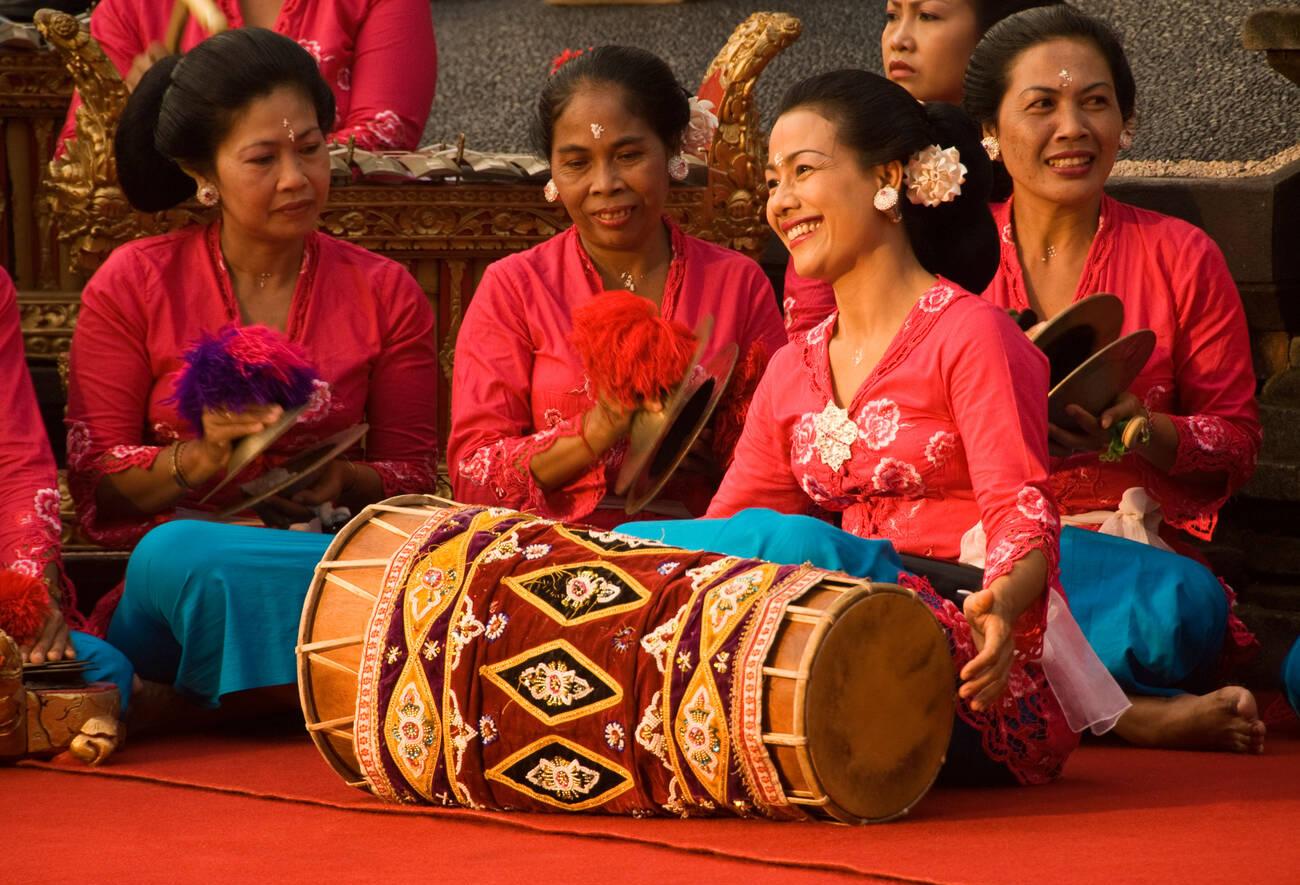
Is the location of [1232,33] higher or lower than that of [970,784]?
higher

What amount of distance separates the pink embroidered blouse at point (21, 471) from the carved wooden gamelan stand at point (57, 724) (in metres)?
0.27

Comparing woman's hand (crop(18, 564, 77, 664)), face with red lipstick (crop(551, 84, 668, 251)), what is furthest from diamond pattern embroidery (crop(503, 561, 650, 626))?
face with red lipstick (crop(551, 84, 668, 251))

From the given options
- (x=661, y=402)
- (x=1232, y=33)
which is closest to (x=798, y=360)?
(x=661, y=402)

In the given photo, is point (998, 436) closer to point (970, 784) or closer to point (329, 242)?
point (970, 784)

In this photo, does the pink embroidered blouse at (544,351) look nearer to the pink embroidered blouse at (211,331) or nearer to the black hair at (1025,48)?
the pink embroidered blouse at (211,331)

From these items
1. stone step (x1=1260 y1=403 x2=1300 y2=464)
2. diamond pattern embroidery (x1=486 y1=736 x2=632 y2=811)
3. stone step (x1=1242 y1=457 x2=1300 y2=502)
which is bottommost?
diamond pattern embroidery (x1=486 y1=736 x2=632 y2=811)

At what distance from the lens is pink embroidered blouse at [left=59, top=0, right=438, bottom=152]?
5285 millimetres

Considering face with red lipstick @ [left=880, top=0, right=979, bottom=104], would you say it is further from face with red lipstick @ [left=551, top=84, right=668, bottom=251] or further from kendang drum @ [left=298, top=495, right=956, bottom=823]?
kendang drum @ [left=298, top=495, right=956, bottom=823]

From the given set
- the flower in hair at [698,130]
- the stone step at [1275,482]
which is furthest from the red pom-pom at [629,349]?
the stone step at [1275,482]

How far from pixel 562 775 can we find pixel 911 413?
0.84 meters

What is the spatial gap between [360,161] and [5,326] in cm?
104

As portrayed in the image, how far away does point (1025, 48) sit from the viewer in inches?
170

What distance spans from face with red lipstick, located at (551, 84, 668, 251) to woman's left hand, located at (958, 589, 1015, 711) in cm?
148

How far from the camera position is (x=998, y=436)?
3.31 m
